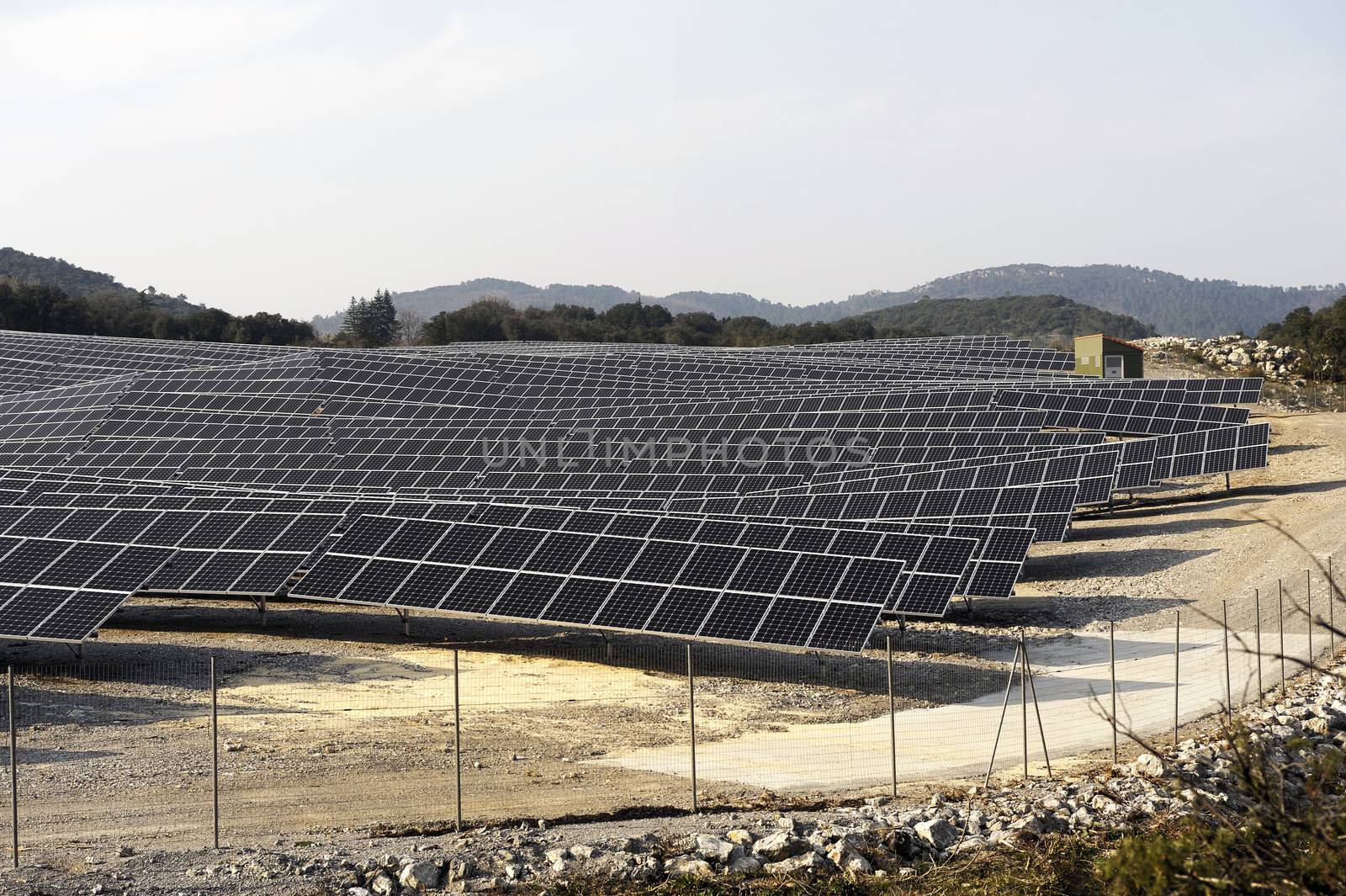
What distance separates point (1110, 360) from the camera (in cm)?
7081

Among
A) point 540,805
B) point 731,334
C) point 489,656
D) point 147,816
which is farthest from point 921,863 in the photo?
point 731,334

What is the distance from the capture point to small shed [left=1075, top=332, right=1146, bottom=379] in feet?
232

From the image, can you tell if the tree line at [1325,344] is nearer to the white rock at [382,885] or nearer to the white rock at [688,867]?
the white rock at [688,867]

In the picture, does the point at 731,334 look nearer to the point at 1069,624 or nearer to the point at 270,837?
the point at 1069,624

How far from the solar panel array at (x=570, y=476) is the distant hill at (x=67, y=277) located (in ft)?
277

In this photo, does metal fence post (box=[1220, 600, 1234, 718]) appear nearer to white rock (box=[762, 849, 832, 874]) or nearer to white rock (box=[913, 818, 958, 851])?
white rock (box=[913, 818, 958, 851])

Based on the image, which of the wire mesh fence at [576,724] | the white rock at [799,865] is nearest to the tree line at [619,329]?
the wire mesh fence at [576,724]

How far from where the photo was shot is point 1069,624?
22.4 meters

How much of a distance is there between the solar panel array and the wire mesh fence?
1.08 metres

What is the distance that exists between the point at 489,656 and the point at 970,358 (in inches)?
2372

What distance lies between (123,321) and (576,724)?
3745 inches

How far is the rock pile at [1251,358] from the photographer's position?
7775cm

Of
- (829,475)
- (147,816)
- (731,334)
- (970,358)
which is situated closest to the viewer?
(147,816)

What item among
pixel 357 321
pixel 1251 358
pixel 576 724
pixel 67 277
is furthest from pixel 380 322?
pixel 576 724
